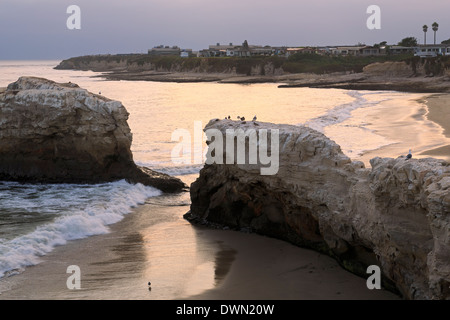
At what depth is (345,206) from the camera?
10203 mm

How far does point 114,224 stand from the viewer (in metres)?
14.0

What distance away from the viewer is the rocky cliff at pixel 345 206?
8.08m

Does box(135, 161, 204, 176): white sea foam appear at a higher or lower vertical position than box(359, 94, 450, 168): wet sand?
lower

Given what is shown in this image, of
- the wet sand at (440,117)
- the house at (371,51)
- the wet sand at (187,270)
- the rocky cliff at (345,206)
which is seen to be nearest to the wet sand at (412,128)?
the wet sand at (440,117)

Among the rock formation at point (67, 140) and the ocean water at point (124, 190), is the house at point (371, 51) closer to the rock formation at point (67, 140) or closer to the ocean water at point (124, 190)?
the ocean water at point (124, 190)

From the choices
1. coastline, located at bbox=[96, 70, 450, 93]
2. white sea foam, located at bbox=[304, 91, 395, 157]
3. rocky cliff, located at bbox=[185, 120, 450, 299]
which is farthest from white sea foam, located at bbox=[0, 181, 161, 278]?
coastline, located at bbox=[96, 70, 450, 93]

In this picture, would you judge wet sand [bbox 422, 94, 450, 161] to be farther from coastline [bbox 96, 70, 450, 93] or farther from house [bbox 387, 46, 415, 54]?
house [bbox 387, 46, 415, 54]

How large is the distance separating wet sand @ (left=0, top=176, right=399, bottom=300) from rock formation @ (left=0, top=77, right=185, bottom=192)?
4.89 metres

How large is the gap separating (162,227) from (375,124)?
67.6 feet

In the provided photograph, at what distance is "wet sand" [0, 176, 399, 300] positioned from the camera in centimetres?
940

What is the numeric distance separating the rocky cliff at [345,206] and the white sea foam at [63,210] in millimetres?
2262

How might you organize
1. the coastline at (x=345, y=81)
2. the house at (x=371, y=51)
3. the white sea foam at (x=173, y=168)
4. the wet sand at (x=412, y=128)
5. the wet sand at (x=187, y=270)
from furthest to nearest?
the house at (x=371, y=51) → the coastline at (x=345, y=81) → the wet sand at (x=412, y=128) → the white sea foam at (x=173, y=168) → the wet sand at (x=187, y=270)

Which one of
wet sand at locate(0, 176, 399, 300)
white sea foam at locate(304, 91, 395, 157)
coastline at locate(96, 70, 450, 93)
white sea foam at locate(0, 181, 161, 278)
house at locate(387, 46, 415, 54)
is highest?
house at locate(387, 46, 415, 54)
